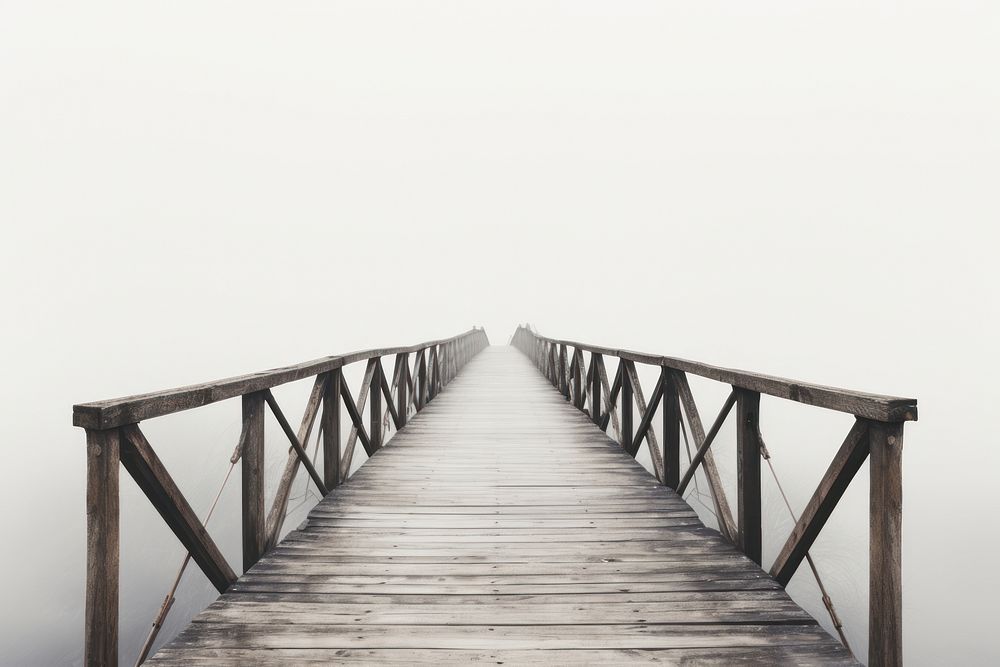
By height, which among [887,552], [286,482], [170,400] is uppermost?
[170,400]

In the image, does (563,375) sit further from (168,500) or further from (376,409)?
(168,500)

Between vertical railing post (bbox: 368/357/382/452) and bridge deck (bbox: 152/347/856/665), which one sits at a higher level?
vertical railing post (bbox: 368/357/382/452)

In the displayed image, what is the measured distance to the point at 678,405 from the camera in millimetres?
4168

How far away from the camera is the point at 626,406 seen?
5820 mm

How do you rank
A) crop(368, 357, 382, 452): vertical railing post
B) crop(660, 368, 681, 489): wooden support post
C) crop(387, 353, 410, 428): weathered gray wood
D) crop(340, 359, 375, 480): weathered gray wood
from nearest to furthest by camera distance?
crop(660, 368, 681, 489): wooden support post
crop(340, 359, 375, 480): weathered gray wood
crop(368, 357, 382, 452): vertical railing post
crop(387, 353, 410, 428): weathered gray wood

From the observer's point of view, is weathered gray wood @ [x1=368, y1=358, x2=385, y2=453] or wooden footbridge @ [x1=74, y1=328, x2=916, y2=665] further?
weathered gray wood @ [x1=368, y1=358, x2=385, y2=453]

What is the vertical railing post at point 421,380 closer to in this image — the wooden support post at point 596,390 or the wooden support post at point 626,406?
the wooden support post at point 596,390

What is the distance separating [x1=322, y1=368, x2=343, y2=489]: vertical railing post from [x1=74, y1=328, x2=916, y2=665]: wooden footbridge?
0.02 meters

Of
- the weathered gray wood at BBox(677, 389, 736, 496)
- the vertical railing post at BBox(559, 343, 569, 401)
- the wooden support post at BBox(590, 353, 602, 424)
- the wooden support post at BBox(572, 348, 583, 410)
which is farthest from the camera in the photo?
the vertical railing post at BBox(559, 343, 569, 401)

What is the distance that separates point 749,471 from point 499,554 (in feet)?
4.65

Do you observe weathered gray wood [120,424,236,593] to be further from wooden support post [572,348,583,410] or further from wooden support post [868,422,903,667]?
wooden support post [572,348,583,410]

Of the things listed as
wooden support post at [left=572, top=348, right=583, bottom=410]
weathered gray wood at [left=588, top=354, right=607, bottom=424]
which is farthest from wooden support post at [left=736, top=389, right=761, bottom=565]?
wooden support post at [left=572, top=348, right=583, bottom=410]

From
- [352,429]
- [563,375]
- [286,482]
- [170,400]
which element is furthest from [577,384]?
[170,400]

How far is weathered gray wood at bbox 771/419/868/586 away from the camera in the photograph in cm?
204
